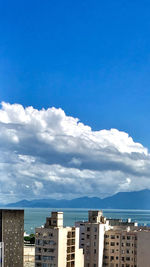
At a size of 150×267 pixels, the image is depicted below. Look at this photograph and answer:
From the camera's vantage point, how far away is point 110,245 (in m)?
36.2

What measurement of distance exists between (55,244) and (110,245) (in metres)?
9.00

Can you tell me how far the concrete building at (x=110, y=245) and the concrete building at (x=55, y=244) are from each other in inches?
209

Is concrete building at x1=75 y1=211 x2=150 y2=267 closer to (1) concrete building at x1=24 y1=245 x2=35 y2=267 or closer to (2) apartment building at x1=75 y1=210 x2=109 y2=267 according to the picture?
(2) apartment building at x1=75 y1=210 x2=109 y2=267

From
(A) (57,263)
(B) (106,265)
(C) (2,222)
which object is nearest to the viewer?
(A) (57,263)

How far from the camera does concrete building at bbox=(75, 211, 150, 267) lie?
3403 centimetres

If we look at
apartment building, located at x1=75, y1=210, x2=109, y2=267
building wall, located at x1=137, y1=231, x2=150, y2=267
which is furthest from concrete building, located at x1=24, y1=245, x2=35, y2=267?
building wall, located at x1=137, y1=231, x2=150, y2=267

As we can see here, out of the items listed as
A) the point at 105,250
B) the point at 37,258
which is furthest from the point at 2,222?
the point at 105,250

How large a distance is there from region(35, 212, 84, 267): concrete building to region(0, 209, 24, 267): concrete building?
477 centimetres

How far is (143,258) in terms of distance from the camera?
33.8 meters

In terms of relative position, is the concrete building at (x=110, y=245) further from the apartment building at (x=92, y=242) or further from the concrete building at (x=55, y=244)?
the concrete building at (x=55, y=244)

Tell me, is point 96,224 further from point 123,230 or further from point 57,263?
point 57,263

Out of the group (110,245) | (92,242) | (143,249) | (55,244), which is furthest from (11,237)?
(143,249)

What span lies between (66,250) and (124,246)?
8.89m

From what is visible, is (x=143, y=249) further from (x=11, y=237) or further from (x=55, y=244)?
(x=11, y=237)
